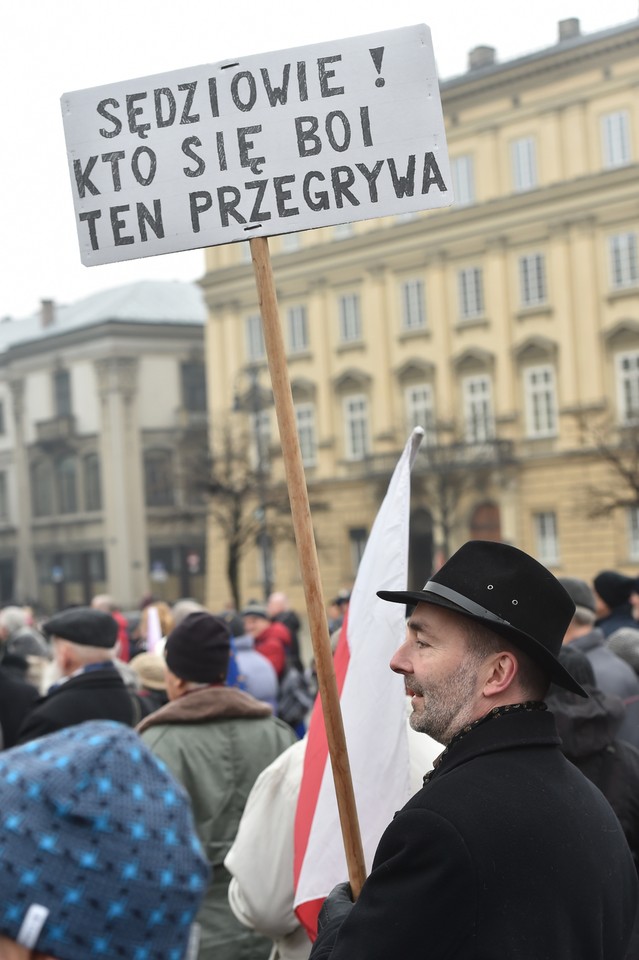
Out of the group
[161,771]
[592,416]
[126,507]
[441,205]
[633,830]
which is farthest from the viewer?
[126,507]

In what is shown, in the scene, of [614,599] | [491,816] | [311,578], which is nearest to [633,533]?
[614,599]

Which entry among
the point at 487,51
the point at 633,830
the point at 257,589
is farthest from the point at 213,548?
the point at 633,830

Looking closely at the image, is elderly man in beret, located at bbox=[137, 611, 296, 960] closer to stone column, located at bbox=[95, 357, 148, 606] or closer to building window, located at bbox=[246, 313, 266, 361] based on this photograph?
building window, located at bbox=[246, 313, 266, 361]

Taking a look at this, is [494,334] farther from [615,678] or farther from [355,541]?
[615,678]

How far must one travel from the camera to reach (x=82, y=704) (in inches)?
200

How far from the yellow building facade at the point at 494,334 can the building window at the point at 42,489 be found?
60.0ft

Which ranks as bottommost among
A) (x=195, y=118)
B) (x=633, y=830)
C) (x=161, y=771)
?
(x=633, y=830)

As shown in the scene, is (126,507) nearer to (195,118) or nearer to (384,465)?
(384,465)

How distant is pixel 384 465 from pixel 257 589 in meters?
7.46

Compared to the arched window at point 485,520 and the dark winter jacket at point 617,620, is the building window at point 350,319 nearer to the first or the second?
the arched window at point 485,520

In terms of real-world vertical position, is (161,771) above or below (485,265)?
below

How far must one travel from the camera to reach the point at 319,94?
3500 mm

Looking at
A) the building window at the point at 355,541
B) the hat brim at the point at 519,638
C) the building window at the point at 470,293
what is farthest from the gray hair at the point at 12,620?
the building window at the point at 355,541

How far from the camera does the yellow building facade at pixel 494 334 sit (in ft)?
141
